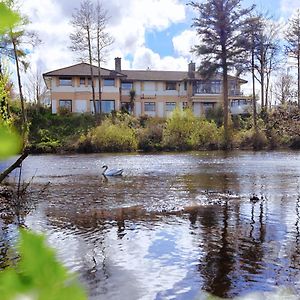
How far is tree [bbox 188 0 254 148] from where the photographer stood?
45.8 metres

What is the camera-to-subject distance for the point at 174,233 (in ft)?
35.5

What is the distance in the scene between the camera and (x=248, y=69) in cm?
4778

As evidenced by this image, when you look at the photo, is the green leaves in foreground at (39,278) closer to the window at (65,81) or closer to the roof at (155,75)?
the window at (65,81)

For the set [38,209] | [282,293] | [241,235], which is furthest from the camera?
[38,209]

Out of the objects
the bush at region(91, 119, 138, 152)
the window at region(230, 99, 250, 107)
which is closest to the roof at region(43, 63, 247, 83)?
the window at region(230, 99, 250, 107)

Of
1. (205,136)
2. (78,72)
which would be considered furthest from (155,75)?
(205,136)

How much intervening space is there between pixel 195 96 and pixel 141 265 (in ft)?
194

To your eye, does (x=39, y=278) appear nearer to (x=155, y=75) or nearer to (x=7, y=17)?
(x=7, y=17)

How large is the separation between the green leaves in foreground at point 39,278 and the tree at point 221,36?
151 feet

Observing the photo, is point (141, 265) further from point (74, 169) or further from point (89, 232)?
point (74, 169)

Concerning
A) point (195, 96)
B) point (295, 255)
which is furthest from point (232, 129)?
point (295, 255)

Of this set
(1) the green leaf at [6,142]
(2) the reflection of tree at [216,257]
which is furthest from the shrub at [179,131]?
(1) the green leaf at [6,142]

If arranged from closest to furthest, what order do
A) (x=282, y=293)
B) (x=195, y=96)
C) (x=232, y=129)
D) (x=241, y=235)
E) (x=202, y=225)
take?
(x=282, y=293) → (x=241, y=235) → (x=202, y=225) → (x=232, y=129) → (x=195, y=96)

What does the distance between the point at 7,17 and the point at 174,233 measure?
1058cm
